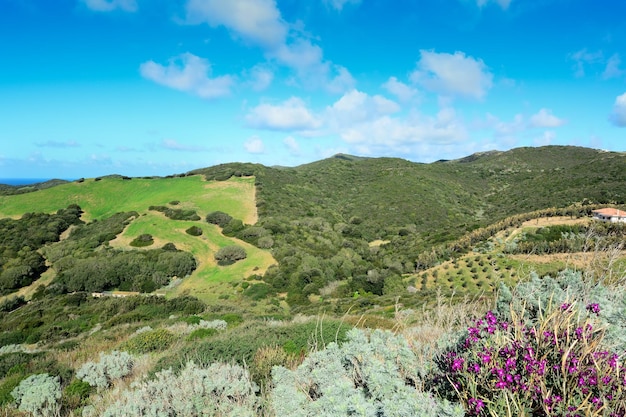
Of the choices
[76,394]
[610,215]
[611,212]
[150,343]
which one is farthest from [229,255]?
[611,212]

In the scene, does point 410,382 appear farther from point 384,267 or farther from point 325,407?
point 384,267

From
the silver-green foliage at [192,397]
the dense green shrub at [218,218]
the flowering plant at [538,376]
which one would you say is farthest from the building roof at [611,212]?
the silver-green foliage at [192,397]

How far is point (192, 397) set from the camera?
4430 millimetres

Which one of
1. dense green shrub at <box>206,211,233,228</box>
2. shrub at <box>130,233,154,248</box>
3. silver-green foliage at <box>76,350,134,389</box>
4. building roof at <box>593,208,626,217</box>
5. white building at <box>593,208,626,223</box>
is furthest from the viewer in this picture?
dense green shrub at <box>206,211,233,228</box>

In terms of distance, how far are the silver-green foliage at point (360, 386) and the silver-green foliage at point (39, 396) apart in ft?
15.5

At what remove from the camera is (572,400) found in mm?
2629

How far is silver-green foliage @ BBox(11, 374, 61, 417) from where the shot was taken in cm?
572

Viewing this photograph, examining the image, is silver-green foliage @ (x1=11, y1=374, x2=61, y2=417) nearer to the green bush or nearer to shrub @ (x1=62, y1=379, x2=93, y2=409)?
shrub @ (x1=62, y1=379, x2=93, y2=409)

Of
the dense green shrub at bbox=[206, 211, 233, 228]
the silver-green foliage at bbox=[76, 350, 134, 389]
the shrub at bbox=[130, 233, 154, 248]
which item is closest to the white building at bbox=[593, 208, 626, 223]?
the dense green shrub at bbox=[206, 211, 233, 228]

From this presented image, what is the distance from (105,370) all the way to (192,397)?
395cm

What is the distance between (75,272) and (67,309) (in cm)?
752

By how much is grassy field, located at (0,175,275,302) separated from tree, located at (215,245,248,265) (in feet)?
2.03

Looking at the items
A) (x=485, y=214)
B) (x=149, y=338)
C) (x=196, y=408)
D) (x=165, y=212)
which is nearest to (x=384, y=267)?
(x=165, y=212)

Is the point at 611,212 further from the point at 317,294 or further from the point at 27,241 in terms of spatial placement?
the point at 27,241
